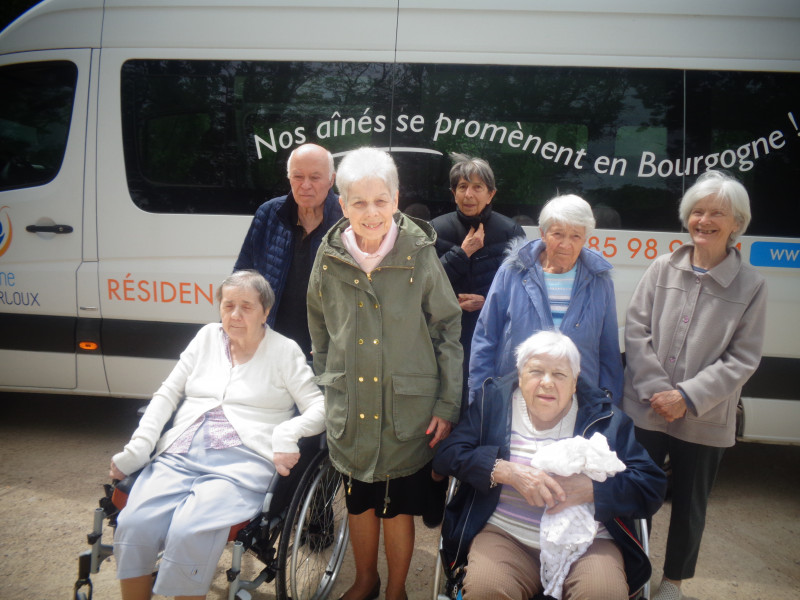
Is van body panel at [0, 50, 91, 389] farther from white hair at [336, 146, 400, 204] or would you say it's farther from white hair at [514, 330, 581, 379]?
white hair at [514, 330, 581, 379]

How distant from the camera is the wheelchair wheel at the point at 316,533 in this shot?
2113 mm

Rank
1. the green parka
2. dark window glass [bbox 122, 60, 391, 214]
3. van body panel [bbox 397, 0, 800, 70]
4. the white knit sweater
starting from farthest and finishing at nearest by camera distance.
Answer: dark window glass [bbox 122, 60, 391, 214], van body panel [bbox 397, 0, 800, 70], the white knit sweater, the green parka

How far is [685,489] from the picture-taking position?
2332 millimetres

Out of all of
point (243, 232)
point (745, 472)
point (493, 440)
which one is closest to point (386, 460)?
point (493, 440)

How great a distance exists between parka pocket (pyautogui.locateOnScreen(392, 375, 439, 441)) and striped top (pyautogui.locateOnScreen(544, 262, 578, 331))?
0.57m

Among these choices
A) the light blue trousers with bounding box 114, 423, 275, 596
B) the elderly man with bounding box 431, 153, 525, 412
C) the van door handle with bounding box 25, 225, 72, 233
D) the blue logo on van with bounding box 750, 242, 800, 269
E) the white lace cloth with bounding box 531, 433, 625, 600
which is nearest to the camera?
the white lace cloth with bounding box 531, 433, 625, 600

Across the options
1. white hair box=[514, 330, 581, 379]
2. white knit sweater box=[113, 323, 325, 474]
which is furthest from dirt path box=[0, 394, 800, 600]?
white hair box=[514, 330, 581, 379]

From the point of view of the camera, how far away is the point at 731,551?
2.94 m

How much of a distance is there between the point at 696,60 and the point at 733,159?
1.76ft

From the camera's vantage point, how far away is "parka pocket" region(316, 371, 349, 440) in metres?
2.08

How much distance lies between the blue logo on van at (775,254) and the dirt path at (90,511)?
1.38 metres

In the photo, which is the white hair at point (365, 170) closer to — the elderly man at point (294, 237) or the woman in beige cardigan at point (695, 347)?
the elderly man at point (294, 237)

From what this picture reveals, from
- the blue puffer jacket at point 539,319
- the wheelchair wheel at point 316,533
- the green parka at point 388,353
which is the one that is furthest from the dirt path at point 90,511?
the blue puffer jacket at point 539,319

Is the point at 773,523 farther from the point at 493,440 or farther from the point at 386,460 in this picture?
the point at 386,460
